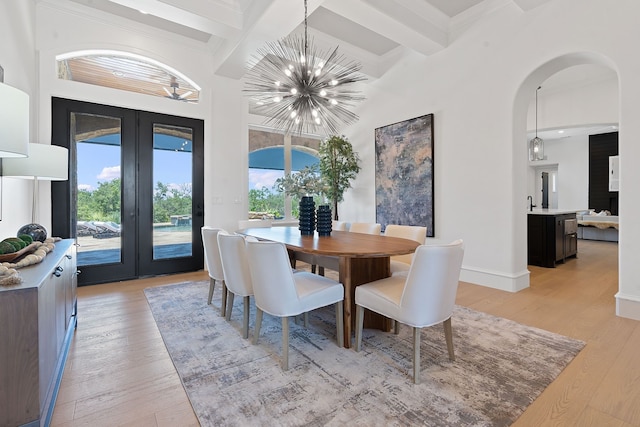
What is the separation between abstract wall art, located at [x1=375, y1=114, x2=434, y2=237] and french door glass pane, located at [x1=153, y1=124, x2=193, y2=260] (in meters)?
3.25

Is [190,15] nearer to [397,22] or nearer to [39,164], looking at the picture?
[39,164]

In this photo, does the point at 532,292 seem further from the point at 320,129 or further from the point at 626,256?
the point at 320,129

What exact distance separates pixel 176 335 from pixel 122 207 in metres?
2.59

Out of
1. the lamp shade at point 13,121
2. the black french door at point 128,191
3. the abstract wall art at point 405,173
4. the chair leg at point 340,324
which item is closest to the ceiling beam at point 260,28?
the black french door at point 128,191

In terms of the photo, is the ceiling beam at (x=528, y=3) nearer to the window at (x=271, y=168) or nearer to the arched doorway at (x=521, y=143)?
the arched doorway at (x=521, y=143)

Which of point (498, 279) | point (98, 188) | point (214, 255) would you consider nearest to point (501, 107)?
point (498, 279)

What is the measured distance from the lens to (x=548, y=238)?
16.7 feet

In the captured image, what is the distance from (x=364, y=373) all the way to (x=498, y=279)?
2.81 metres

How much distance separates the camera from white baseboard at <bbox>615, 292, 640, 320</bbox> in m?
2.88

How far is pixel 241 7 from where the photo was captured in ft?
12.5

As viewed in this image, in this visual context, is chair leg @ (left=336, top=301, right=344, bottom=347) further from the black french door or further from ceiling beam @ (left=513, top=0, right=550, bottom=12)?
ceiling beam @ (left=513, top=0, right=550, bottom=12)

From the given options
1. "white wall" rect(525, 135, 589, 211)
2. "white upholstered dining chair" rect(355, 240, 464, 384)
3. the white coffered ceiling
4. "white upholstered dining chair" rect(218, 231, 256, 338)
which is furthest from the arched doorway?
"white wall" rect(525, 135, 589, 211)

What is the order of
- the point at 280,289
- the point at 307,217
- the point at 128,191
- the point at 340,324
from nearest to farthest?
the point at 280,289
the point at 340,324
the point at 307,217
the point at 128,191

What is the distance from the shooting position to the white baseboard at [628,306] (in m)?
2.88
